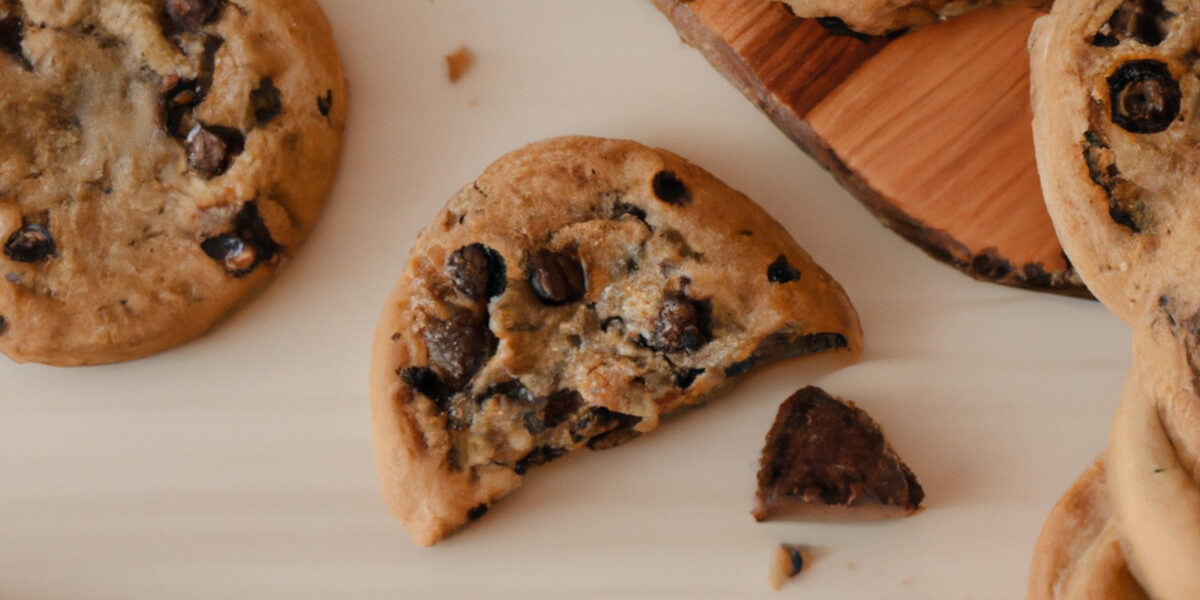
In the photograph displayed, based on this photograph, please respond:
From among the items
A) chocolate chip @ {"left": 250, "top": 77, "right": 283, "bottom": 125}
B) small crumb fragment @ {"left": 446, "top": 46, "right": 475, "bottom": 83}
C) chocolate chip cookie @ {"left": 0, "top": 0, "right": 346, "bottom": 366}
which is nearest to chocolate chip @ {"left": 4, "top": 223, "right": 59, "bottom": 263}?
chocolate chip cookie @ {"left": 0, "top": 0, "right": 346, "bottom": 366}

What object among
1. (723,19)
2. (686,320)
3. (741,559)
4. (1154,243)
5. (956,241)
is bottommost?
(741,559)

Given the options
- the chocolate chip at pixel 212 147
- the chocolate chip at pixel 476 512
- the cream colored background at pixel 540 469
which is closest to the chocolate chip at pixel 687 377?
the cream colored background at pixel 540 469

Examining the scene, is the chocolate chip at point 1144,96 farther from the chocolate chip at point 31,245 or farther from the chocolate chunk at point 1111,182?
the chocolate chip at point 31,245

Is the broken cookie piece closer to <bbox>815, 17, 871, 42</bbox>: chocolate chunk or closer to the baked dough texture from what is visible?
the baked dough texture

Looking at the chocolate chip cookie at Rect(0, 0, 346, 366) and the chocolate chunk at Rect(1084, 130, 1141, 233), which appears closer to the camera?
the chocolate chunk at Rect(1084, 130, 1141, 233)

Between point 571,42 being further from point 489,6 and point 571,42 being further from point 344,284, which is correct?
point 344,284

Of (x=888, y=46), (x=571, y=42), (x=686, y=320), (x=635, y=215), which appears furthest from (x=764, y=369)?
(x=571, y=42)
